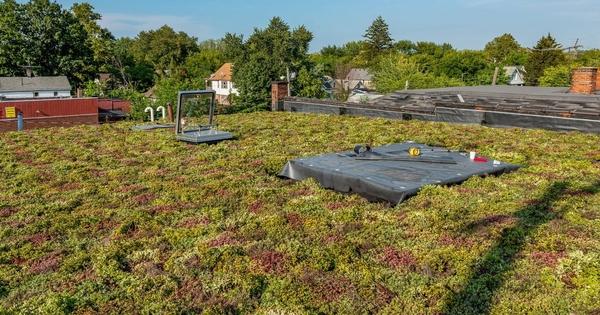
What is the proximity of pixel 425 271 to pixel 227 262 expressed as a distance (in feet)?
7.17

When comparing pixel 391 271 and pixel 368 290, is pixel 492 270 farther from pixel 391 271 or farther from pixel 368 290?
pixel 368 290

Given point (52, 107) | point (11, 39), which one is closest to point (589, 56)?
point (52, 107)

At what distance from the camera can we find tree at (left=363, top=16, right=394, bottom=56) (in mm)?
111250

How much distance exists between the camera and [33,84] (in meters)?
54.2

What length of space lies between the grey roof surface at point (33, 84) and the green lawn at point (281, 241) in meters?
50.8

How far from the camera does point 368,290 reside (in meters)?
4.47

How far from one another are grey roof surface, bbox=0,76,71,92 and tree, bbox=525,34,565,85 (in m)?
65.2

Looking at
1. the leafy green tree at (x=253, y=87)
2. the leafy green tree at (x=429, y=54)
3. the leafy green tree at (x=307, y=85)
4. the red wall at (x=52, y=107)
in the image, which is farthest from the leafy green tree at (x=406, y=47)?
the red wall at (x=52, y=107)

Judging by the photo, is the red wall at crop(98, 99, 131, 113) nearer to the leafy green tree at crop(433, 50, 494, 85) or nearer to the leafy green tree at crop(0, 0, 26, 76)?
the leafy green tree at crop(0, 0, 26, 76)

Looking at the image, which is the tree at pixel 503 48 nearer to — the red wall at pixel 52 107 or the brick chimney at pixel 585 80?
the brick chimney at pixel 585 80

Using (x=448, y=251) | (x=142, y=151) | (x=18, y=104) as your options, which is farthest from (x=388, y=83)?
(x=448, y=251)

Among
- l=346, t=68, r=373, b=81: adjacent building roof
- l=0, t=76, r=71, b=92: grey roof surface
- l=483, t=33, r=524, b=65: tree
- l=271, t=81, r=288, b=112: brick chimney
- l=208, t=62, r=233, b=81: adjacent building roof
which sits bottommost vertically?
l=271, t=81, r=288, b=112: brick chimney

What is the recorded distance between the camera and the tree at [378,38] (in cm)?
11125

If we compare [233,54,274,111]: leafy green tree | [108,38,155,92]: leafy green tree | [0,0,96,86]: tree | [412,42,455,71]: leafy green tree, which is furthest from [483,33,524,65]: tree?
[0,0,96,86]: tree
